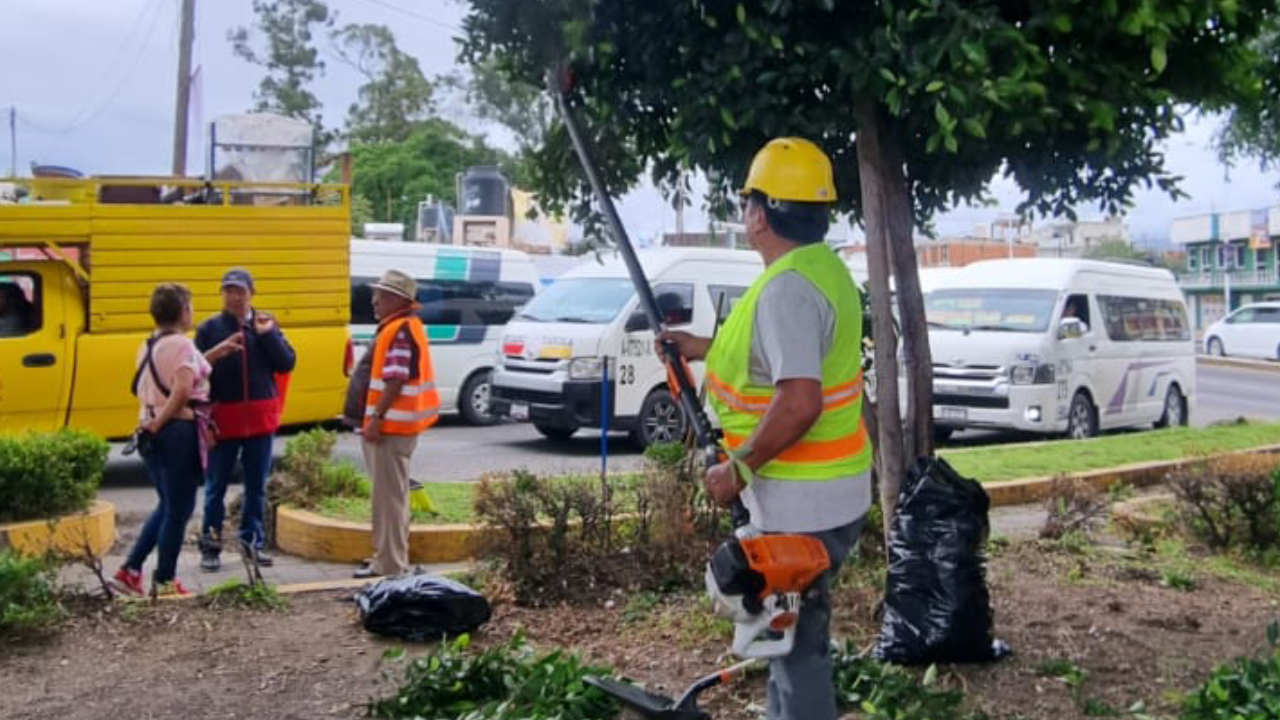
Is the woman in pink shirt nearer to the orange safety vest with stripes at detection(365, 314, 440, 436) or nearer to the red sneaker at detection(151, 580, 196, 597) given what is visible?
the red sneaker at detection(151, 580, 196, 597)

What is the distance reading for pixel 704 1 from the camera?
168 inches

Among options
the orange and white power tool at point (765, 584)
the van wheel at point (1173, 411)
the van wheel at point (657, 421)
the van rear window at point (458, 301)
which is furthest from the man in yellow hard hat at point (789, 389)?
the van wheel at point (1173, 411)

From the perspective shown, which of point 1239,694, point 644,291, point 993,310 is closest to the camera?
point 1239,694

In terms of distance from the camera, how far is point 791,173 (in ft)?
12.1

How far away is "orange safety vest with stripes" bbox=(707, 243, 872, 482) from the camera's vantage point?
3.61m

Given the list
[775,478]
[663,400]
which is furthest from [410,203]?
[775,478]

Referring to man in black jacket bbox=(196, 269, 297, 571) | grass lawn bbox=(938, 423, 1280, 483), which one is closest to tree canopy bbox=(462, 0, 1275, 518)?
man in black jacket bbox=(196, 269, 297, 571)

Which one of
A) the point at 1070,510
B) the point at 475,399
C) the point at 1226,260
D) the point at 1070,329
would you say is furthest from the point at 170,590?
the point at 1226,260

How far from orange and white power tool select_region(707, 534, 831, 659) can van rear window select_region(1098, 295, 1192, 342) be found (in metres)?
12.9

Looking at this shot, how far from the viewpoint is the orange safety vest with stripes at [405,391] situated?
22.6ft

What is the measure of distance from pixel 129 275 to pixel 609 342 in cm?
484

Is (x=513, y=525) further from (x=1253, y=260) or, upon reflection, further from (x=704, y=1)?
(x=1253, y=260)

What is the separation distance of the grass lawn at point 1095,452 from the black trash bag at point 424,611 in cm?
571

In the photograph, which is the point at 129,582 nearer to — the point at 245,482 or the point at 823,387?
the point at 245,482
